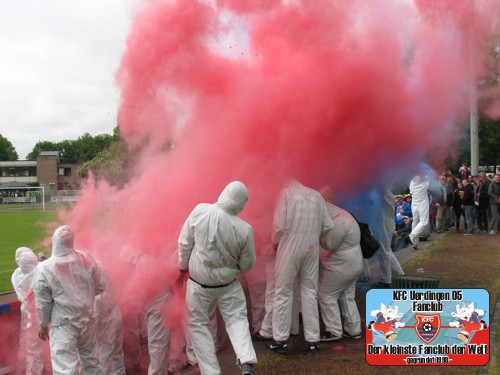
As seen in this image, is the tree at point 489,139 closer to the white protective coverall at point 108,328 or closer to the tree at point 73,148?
the white protective coverall at point 108,328

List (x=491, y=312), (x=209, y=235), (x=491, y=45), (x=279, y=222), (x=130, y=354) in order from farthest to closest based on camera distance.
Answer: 1. (x=491, y=45)
2. (x=491, y=312)
3. (x=130, y=354)
4. (x=279, y=222)
5. (x=209, y=235)

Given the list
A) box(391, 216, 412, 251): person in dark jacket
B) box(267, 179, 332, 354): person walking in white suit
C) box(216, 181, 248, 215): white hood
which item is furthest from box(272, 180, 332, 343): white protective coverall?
box(391, 216, 412, 251): person in dark jacket

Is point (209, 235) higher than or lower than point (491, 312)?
higher

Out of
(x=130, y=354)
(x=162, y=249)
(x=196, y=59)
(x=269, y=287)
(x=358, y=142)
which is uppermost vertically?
(x=196, y=59)

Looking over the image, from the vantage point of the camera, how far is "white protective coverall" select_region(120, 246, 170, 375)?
575 centimetres

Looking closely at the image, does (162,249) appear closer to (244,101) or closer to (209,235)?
(209,235)

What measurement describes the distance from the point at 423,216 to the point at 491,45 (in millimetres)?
5500

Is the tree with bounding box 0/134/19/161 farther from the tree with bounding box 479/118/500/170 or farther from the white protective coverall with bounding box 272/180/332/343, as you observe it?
the white protective coverall with bounding box 272/180/332/343

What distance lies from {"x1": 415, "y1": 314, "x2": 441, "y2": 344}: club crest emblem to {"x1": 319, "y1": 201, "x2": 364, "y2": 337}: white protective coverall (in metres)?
1.53

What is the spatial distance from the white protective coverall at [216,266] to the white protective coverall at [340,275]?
1.48 meters

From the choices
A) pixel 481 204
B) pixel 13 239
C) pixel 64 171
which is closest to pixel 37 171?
pixel 64 171

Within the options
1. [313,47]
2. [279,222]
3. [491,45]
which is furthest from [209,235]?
[491,45]

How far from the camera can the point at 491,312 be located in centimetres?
710

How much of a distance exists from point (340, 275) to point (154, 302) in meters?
2.20
